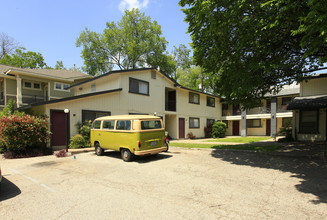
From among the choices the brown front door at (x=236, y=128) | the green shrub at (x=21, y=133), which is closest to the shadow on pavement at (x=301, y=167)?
the green shrub at (x=21, y=133)

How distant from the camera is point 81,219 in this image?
3.80m

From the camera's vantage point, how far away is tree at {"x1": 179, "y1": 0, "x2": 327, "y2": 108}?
7023 millimetres

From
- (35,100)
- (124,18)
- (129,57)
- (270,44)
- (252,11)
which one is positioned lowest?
(35,100)

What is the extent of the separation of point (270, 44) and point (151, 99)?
13.1 m

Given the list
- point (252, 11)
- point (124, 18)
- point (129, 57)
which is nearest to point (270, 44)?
point (252, 11)

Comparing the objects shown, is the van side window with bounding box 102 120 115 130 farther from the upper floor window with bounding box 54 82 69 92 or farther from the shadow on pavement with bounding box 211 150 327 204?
the upper floor window with bounding box 54 82 69 92

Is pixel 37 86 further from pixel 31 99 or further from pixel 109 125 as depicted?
pixel 109 125

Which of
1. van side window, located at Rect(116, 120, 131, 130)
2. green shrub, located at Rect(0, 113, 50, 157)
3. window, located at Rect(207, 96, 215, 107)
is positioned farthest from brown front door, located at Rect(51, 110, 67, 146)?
window, located at Rect(207, 96, 215, 107)

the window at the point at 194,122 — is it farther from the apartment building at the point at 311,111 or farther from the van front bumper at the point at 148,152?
the van front bumper at the point at 148,152

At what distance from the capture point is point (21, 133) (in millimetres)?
11016

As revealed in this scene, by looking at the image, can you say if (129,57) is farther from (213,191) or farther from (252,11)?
(213,191)

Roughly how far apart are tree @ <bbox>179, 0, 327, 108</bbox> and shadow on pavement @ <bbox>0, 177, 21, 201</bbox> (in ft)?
27.8

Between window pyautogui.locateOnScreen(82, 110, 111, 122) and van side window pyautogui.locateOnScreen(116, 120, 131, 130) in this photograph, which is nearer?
van side window pyautogui.locateOnScreen(116, 120, 131, 130)

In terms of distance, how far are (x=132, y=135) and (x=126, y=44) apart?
107 feet
